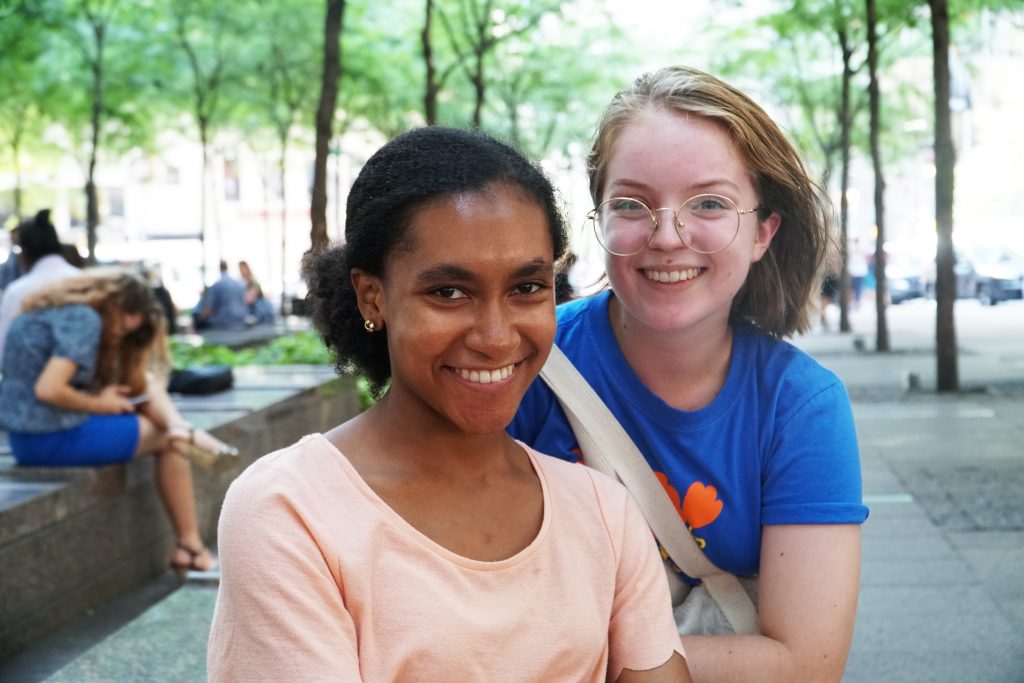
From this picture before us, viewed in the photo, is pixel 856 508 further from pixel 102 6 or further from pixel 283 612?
pixel 102 6

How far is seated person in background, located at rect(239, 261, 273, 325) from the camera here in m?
24.7

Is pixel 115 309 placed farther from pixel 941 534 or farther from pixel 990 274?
pixel 990 274

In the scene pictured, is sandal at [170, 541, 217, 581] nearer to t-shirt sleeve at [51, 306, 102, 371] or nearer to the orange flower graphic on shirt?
t-shirt sleeve at [51, 306, 102, 371]

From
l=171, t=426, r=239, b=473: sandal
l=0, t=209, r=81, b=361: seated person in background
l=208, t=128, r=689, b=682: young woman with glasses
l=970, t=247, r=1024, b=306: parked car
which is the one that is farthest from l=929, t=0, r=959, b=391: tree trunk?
l=970, t=247, r=1024, b=306: parked car

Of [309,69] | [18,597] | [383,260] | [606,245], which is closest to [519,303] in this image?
[383,260]

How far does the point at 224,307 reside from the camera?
20766 millimetres

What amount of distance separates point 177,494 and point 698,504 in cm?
476

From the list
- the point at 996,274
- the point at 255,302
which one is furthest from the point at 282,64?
the point at 996,274

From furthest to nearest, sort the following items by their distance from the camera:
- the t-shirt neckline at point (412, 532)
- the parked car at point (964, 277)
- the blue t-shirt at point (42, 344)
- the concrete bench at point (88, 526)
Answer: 1. the parked car at point (964, 277)
2. the blue t-shirt at point (42, 344)
3. the concrete bench at point (88, 526)
4. the t-shirt neckline at point (412, 532)

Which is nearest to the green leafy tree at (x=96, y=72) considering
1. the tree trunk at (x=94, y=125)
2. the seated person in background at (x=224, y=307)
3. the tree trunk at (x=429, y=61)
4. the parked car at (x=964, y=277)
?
the tree trunk at (x=94, y=125)

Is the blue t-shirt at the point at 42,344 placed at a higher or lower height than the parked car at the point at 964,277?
lower

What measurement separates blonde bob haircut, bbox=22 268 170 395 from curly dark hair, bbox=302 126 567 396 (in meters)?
4.58

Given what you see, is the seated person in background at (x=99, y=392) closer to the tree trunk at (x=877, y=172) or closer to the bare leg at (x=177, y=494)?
the bare leg at (x=177, y=494)

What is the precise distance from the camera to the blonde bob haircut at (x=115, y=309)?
6.55 m
